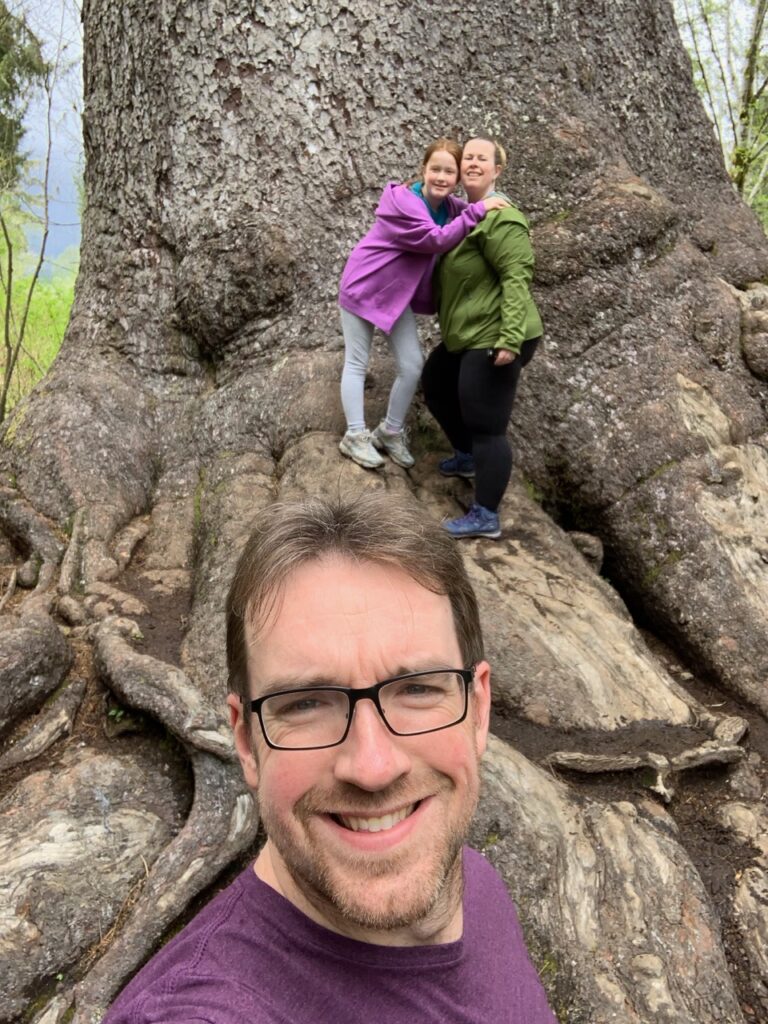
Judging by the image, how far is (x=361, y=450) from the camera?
4047mm

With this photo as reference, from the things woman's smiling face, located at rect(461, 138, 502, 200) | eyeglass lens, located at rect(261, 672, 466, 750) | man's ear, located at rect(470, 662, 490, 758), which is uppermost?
woman's smiling face, located at rect(461, 138, 502, 200)

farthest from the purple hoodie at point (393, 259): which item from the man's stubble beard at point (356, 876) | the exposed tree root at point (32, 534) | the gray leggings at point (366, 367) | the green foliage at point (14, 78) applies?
the green foliage at point (14, 78)

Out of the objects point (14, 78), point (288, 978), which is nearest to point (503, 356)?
point (288, 978)

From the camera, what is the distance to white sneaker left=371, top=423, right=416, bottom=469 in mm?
4195

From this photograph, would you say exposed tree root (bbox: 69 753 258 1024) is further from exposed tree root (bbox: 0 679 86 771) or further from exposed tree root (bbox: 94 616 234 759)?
exposed tree root (bbox: 0 679 86 771)

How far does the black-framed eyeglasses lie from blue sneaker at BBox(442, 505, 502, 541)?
2.39m

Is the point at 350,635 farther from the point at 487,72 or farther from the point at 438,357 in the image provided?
the point at 487,72

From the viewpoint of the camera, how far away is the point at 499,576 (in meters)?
3.72

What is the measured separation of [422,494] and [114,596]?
65.5 inches

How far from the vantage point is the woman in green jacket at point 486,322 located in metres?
3.74

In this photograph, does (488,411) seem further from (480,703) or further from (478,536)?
(480,703)

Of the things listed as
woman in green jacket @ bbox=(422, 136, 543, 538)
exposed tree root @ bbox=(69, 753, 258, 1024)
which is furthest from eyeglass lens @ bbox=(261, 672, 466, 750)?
woman in green jacket @ bbox=(422, 136, 543, 538)

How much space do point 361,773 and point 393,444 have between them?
116 inches

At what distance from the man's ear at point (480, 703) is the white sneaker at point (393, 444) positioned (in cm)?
248
